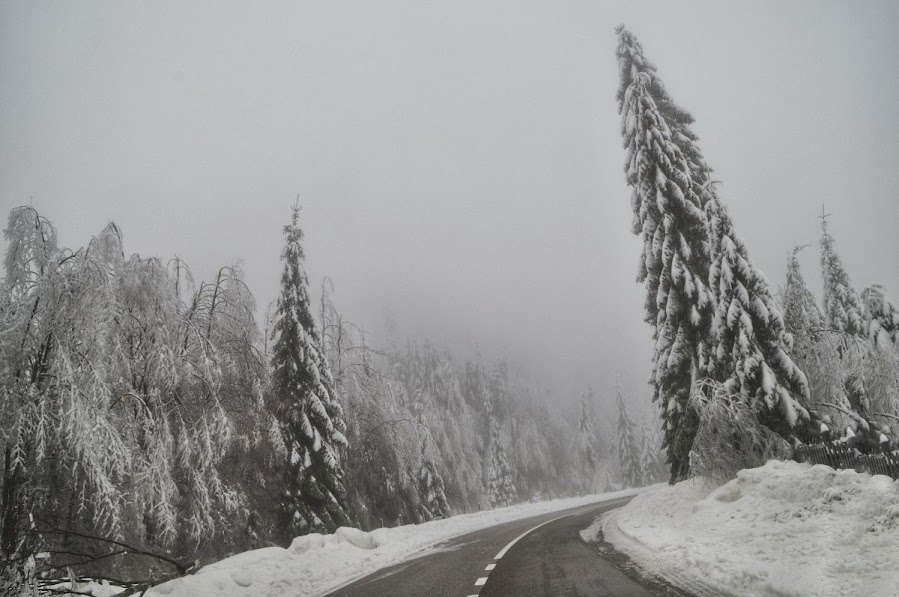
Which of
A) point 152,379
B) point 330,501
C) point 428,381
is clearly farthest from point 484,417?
point 152,379

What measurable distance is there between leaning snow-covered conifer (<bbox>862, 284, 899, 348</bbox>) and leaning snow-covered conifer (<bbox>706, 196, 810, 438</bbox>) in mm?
6741

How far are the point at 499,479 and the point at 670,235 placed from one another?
119ft

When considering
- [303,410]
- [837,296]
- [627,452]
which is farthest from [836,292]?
[627,452]

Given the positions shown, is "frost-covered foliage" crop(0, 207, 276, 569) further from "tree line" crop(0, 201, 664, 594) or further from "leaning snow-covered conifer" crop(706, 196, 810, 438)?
"leaning snow-covered conifer" crop(706, 196, 810, 438)

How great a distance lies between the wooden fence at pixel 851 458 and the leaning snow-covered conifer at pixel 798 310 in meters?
4.07

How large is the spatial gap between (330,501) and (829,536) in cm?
1538

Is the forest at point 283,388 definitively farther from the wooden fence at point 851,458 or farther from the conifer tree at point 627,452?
the conifer tree at point 627,452

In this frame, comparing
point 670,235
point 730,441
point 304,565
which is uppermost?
point 670,235

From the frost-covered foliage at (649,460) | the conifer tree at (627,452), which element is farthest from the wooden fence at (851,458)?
the frost-covered foliage at (649,460)

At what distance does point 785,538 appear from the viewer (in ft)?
25.0

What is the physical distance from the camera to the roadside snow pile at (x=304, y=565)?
8.48 meters

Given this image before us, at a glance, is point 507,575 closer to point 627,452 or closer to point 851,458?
point 851,458

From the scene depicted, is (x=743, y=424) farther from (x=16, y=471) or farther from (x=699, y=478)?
(x=16, y=471)

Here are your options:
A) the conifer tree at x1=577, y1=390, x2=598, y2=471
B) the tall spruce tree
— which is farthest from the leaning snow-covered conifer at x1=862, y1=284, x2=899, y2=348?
the conifer tree at x1=577, y1=390, x2=598, y2=471
